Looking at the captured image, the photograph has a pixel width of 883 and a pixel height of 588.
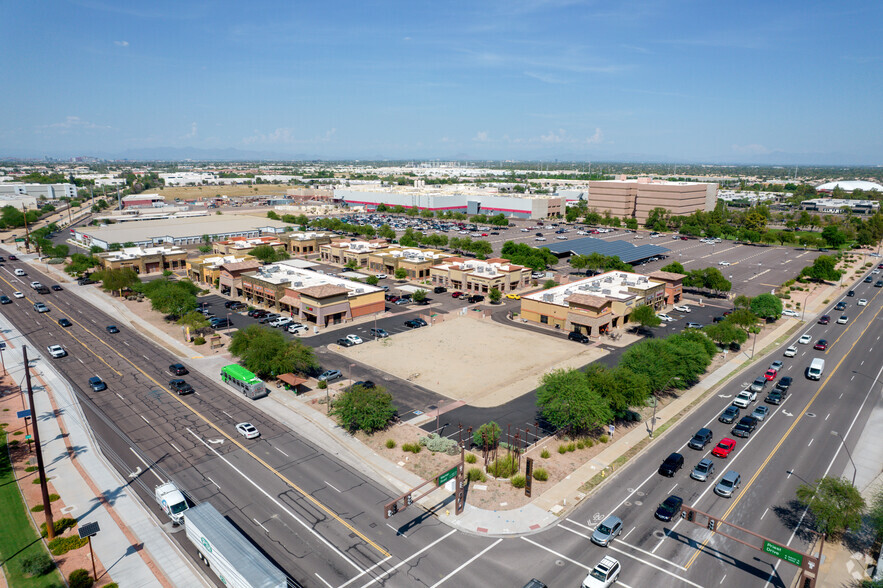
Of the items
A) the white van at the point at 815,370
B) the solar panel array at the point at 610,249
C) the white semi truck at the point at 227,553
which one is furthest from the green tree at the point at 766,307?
the white semi truck at the point at 227,553

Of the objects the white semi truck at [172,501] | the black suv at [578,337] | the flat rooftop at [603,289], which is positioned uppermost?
the flat rooftop at [603,289]

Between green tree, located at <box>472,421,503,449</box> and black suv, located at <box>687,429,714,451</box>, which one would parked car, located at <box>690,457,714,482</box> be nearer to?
black suv, located at <box>687,429,714,451</box>

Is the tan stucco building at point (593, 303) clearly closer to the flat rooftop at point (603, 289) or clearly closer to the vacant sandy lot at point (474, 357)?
the flat rooftop at point (603, 289)

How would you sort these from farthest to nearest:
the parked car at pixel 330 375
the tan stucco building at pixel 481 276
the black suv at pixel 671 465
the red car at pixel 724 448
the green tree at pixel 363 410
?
the tan stucco building at pixel 481 276, the parked car at pixel 330 375, the green tree at pixel 363 410, the red car at pixel 724 448, the black suv at pixel 671 465

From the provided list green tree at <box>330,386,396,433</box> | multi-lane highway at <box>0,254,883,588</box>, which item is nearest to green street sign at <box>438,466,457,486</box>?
multi-lane highway at <box>0,254,883,588</box>

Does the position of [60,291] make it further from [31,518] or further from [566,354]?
[566,354]

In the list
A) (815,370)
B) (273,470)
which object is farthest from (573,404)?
(815,370)
